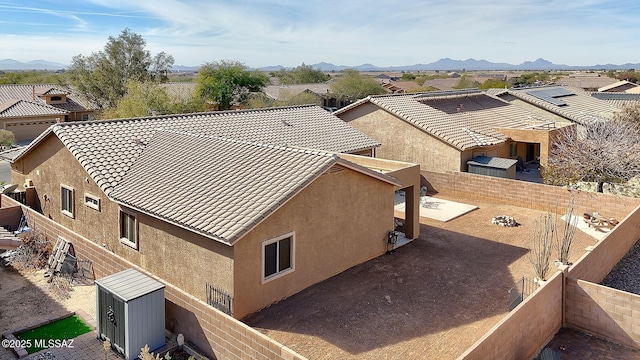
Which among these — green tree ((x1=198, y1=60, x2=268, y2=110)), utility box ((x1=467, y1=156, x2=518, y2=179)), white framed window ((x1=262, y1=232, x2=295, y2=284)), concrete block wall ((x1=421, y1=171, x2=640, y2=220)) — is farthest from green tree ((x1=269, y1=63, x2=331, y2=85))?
white framed window ((x1=262, y1=232, x2=295, y2=284))

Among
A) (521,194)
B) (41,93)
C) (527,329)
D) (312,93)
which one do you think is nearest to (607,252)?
(527,329)

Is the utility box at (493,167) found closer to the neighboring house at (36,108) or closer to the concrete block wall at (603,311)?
the concrete block wall at (603,311)

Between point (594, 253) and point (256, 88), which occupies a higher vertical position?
point (256, 88)

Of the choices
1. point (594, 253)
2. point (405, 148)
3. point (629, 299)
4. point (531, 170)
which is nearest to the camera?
point (629, 299)

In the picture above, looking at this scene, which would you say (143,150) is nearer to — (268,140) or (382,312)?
(268,140)

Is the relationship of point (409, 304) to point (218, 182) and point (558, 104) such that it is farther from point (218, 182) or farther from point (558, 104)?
point (558, 104)

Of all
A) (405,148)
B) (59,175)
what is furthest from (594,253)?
(59,175)

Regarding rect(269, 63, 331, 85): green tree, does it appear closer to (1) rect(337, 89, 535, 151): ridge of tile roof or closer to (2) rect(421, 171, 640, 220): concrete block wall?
(1) rect(337, 89, 535, 151): ridge of tile roof
